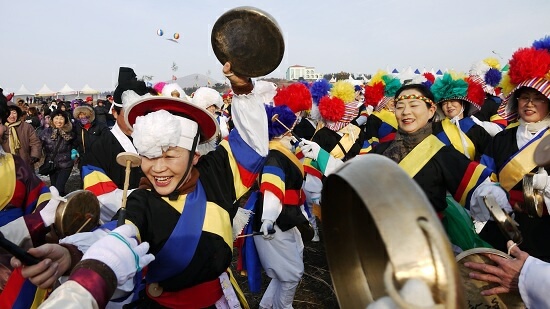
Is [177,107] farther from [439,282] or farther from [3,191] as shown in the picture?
[439,282]

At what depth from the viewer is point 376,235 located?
1.12 meters

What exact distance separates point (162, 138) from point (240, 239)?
2607 mm

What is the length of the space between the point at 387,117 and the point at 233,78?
622 cm

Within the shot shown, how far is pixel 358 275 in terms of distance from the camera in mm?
1163

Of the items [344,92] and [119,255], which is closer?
[119,255]

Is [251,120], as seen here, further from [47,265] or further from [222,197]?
[47,265]

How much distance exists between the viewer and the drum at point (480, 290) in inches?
70.8

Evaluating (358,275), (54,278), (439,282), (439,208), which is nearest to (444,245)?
(439,282)

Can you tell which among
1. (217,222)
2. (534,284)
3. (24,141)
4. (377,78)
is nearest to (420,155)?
(534,284)

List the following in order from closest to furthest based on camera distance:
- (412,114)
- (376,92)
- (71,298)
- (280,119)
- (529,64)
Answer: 1. (71,298)
2. (529,64)
3. (412,114)
4. (280,119)
5. (376,92)

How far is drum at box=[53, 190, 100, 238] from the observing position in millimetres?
2127

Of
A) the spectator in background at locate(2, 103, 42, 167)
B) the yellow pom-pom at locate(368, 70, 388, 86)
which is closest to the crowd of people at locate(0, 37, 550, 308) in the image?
the yellow pom-pom at locate(368, 70, 388, 86)

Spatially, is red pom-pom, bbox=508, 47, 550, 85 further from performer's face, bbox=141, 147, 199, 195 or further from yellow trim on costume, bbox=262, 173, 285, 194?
performer's face, bbox=141, 147, 199, 195

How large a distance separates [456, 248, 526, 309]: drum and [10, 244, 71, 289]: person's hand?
176cm
